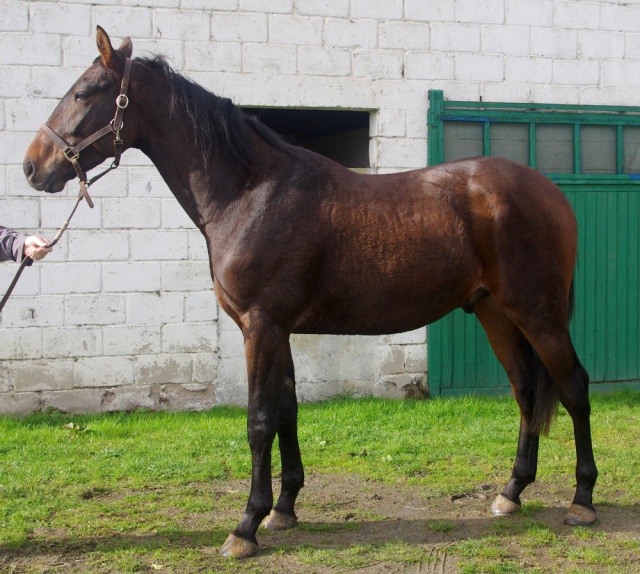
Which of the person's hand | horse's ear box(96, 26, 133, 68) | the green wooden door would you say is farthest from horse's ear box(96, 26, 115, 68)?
the green wooden door

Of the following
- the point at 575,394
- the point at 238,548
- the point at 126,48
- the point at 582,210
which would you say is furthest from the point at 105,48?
the point at 582,210

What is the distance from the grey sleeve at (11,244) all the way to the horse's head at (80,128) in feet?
0.83

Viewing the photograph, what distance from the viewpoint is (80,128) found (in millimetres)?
3627

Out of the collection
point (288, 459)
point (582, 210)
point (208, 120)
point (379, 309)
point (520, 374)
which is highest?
point (208, 120)

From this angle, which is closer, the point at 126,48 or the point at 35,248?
the point at 35,248

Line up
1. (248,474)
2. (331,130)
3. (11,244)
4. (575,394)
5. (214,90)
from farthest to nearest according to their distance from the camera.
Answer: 1. (331,130)
2. (214,90)
3. (248,474)
4. (575,394)
5. (11,244)

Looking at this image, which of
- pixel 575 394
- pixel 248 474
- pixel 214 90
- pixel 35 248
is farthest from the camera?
pixel 214 90

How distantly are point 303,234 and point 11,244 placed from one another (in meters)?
1.34

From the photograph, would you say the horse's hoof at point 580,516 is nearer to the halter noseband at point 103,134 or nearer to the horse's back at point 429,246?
the horse's back at point 429,246

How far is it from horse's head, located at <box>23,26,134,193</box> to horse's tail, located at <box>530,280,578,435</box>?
2454 millimetres

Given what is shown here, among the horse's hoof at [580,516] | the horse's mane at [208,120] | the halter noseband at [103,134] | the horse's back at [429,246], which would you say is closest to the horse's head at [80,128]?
the halter noseband at [103,134]

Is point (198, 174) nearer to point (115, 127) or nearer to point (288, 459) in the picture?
point (115, 127)

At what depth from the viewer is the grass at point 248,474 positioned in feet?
11.6

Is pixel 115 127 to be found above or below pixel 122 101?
below
